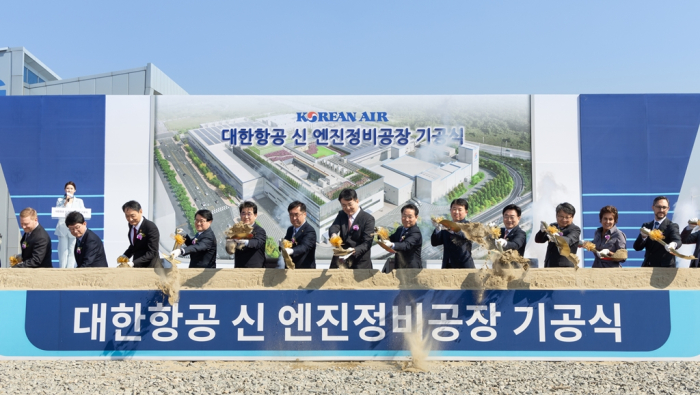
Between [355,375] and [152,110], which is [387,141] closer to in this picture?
[152,110]

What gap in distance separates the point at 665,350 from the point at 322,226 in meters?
5.89

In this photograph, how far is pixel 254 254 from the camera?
5.20 metres

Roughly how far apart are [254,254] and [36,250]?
6.81 ft

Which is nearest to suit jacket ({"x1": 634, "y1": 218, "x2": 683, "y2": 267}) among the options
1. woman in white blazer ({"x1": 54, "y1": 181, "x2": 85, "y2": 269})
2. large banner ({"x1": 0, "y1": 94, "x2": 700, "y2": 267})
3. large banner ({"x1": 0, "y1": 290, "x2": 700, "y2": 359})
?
large banner ({"x1": 0, "y1": 290, "x2": 700, "y2": 359})

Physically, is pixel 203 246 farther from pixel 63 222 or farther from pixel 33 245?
pixel 63 222

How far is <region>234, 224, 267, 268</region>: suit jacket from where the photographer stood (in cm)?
517

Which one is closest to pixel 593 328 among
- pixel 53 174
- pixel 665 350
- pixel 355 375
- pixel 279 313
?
pixel 665 350

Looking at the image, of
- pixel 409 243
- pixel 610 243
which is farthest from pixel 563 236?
pixel 409 243

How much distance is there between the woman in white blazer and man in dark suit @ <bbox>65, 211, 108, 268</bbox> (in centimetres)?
405

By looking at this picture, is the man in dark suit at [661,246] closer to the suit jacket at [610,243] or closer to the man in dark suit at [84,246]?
the suit jacket at [610,243]

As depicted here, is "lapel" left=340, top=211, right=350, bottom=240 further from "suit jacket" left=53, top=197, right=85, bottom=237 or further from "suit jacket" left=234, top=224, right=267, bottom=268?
"suit jacket" left=53, top=197, right=85, bottom=237

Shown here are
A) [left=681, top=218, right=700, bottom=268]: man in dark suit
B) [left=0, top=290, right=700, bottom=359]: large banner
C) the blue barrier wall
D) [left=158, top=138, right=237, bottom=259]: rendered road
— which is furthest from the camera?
[left=158, top=138, right=237, bottom=259]: rendered road

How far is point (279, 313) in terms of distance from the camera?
15.3ft

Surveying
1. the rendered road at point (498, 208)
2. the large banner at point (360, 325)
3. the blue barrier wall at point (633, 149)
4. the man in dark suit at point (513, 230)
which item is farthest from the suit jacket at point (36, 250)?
the blue barrier wall at point (633, 149)
